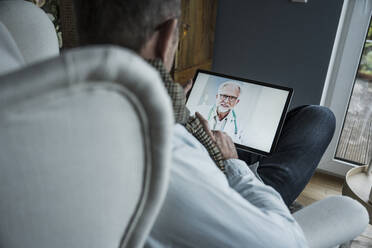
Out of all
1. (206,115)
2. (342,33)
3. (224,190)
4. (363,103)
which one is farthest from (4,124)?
(363,103)

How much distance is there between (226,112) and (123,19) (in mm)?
773

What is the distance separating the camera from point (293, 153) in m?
1.00

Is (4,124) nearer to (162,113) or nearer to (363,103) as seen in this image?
(162,113)

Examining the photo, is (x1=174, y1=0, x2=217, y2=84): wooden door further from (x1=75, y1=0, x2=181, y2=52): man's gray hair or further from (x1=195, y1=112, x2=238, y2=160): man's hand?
(x1=75, y1=0, x2=181, y2=52): man's gray hair

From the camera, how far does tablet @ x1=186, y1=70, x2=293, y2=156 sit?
40.9 inches

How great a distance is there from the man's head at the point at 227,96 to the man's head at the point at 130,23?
71cm

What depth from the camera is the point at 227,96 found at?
1104 mm

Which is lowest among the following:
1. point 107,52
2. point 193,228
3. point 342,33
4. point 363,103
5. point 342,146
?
point 342,146

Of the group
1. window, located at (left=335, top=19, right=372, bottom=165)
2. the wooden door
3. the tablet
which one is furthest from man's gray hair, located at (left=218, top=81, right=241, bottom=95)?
window, located at (left=335, top=19, right=372, bottom=165)

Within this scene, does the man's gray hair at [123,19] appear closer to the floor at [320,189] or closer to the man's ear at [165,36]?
the man's ear at [165,36]

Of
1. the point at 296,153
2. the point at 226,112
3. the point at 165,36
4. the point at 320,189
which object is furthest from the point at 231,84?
the point at 320,189

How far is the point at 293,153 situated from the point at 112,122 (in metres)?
0.85

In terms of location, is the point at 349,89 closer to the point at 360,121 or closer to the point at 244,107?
the point at 360,121

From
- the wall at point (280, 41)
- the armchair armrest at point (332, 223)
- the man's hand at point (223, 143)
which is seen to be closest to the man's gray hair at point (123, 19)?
the man's hand at point (223, 143)
